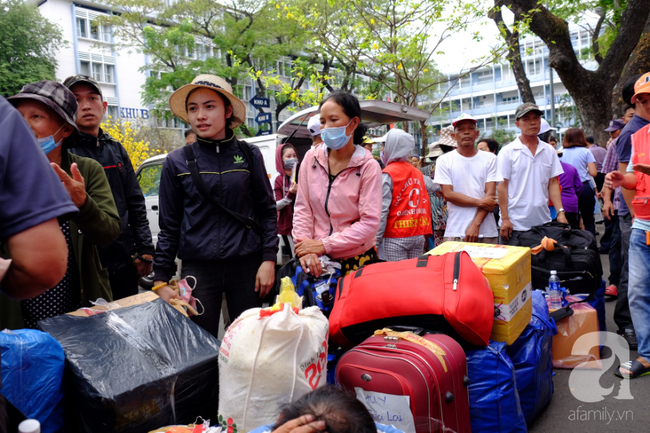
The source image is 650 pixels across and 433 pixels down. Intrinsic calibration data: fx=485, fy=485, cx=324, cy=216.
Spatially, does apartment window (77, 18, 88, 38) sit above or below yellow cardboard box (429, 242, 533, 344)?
above

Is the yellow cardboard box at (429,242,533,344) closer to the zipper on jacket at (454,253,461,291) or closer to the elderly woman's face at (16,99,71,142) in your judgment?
the zipper on jacket at (454,253,461,291)

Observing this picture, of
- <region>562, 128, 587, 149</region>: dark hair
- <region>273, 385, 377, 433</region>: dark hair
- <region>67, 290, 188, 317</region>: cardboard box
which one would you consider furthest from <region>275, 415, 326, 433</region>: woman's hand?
<region>562, 128, 587, 149</region>: dark hair

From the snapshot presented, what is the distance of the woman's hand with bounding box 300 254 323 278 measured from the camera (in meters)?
2.88

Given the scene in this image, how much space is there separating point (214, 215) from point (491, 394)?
177 cm

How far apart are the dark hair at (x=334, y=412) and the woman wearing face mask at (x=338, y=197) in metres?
1.32

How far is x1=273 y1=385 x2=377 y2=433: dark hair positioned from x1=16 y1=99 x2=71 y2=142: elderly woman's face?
1.71 metres

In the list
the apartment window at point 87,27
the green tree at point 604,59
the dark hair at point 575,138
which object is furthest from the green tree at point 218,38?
the apartment window at point 87,27

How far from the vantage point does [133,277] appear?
325 centimetres

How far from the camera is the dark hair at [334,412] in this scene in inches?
57.6

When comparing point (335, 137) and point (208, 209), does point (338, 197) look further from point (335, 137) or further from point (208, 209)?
point (208, 209)

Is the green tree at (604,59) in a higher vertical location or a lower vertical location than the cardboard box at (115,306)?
higher

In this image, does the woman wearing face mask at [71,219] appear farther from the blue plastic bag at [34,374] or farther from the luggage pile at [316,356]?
the blue plastic bag at [34,374]

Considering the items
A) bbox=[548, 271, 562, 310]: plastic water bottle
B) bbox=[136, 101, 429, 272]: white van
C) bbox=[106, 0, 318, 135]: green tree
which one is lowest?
bbox=[548, 271, 562, 310]: plastic water bottle

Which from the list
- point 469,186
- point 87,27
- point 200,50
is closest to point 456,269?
point 469,186
